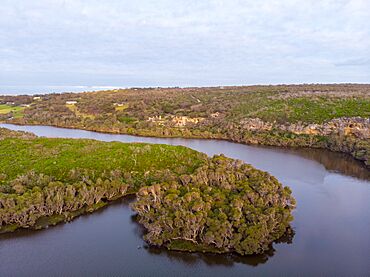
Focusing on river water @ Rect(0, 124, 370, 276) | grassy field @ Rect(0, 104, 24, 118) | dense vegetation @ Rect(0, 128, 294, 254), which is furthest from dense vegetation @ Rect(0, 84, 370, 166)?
dense vegetation @ Rect(0, 128, 294, 254)

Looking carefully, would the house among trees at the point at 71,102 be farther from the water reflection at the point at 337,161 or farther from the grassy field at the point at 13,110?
the water reflection at the point at 337,161

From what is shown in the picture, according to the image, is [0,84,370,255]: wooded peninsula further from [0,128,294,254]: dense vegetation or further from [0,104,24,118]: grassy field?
[0,104,24,118]: grassy field

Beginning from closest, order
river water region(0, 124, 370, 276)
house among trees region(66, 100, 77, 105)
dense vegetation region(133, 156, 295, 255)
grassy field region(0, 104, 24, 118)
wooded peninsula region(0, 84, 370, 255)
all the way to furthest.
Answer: river water region(0, 124, 370, 276) < dense vegetation region(133, 156, 295, 255) < wooded peninsula region(0, 84, 370, 255) < grassy field region(0, 104, 24, 118) < house among trees region(66, 100, 77, 105)

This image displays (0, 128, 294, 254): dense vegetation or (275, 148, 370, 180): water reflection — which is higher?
(0, 128, 294, 254): dense vegetation

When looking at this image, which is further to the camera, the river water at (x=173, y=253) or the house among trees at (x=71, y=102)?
the house among trees at (x=71, y=102)

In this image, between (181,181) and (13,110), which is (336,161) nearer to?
(181,181)

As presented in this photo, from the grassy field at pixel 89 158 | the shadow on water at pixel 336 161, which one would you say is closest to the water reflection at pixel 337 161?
the shadow on water at pixel 336 161
